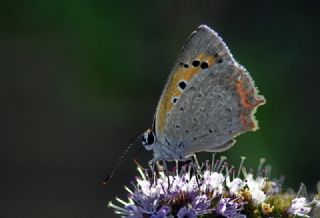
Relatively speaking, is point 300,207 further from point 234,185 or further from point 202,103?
point 202,103

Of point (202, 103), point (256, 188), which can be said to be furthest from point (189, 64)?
point (256, 188)

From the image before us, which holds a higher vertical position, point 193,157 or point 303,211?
point 193,157

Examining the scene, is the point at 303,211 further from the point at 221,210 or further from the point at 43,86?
the point at 43,86

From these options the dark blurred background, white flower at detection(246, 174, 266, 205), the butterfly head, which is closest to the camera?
white flower at detection(246, 174, 266, 205)

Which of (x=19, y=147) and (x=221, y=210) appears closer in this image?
(x=221, y=210)

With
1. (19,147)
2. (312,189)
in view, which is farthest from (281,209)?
(19,147)

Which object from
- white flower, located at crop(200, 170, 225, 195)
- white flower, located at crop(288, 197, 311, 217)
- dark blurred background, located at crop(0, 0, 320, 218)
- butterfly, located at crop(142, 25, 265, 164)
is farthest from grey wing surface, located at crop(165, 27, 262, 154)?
dark blurred background, located at crop(0, 0, 320, 218)

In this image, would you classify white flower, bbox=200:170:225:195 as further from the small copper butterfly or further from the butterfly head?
the butterfly head
